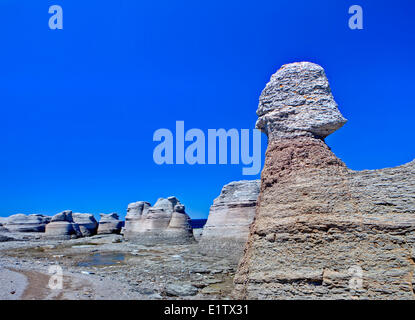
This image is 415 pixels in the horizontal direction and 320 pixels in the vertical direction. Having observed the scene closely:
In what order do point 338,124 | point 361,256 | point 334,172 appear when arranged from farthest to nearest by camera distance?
point 338,124 → point 334,172 → point 361,256

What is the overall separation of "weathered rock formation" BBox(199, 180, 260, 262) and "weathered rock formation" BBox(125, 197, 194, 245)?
26.3 feet

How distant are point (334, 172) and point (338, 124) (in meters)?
1.41

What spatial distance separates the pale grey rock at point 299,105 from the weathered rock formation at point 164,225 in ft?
73.8

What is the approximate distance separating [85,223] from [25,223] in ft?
26.0

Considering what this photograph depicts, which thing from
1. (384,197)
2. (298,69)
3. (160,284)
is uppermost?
(298,69)

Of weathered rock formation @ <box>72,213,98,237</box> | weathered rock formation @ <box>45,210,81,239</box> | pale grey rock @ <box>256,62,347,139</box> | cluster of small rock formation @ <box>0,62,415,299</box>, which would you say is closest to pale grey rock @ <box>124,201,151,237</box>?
weathered rock formation @ <box>45,210,81,239</box>

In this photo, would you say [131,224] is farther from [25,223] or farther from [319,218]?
[319,218]

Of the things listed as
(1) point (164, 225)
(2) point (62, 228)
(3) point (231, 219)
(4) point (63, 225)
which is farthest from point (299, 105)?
(4) point (63, 225)

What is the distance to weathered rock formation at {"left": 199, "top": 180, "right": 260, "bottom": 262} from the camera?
57.5ft

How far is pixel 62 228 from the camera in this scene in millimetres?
36312

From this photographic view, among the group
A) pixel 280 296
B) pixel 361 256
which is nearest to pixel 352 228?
pixel 361 256

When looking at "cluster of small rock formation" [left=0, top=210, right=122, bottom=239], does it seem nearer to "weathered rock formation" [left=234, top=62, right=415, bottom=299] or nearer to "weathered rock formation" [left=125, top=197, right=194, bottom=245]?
"weathered rock formation" [left=125, top=197, right=194, bottom=245]

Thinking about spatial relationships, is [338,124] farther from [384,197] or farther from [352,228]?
[352,228]

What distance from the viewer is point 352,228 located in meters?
4.99
